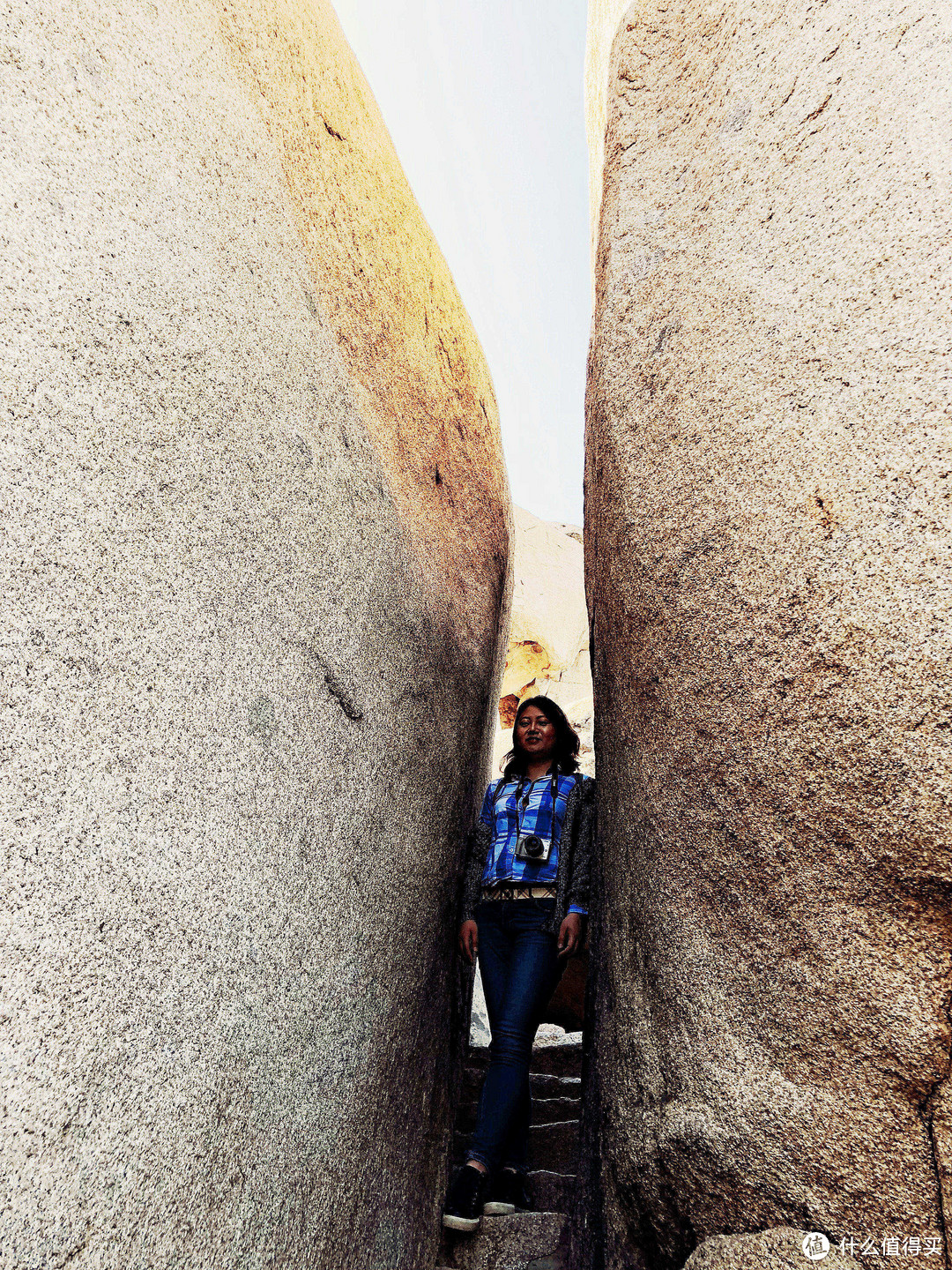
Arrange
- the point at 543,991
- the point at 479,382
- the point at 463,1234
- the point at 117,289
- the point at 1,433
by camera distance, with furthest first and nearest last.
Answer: the point at 479,382 < the point at 543,991 < the point at 463,1234 < the point at 117,289 < the point at 1,433

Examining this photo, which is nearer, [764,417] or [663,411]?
[764,417]

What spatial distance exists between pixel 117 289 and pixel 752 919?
1870 mm

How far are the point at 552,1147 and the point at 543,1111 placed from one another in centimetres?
25

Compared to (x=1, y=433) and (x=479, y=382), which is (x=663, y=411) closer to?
(x=1, y=433)

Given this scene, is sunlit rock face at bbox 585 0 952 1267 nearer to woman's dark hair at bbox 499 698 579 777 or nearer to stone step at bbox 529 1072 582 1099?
woman's dark hair at bbox 499 698 579 777

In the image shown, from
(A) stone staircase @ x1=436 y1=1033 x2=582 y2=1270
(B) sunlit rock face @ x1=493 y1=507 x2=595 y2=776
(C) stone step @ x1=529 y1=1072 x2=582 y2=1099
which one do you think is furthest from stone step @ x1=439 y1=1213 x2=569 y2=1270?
(B) sunlit rock face @ x1=493 y1=507 x2=595 y2=776

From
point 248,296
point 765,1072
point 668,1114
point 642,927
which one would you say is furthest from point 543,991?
point 248,296

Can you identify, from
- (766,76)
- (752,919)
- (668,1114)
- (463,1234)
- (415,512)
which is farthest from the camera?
(415,512)

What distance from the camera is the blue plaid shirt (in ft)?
10.0

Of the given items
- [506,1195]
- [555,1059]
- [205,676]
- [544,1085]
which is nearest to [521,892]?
[506,1195]

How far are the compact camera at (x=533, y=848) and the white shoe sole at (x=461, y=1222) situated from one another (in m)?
1.10

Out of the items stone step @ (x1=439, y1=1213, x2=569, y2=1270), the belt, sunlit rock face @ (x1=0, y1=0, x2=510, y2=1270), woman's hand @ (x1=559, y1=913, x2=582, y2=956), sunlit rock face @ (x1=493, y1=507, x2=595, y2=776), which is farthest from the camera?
sunlit rock face @ (x1=493, y1=507, x2=595, y2=776)

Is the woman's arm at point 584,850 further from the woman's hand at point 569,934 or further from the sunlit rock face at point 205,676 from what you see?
the sunlit rock face at point 205,676

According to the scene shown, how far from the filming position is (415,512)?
3.28m
